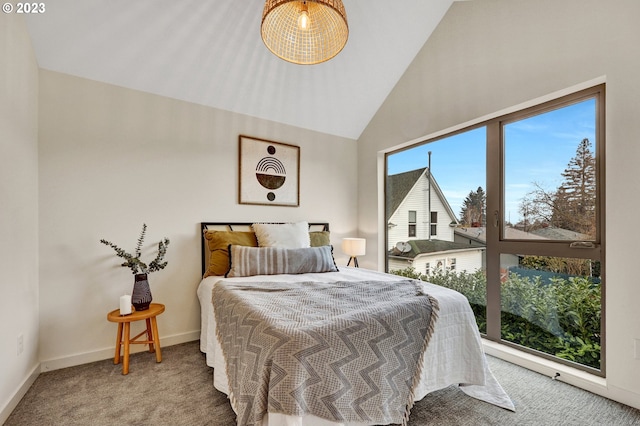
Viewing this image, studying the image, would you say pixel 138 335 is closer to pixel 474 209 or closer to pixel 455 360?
pixel 455 360

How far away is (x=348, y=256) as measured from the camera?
3893 mm

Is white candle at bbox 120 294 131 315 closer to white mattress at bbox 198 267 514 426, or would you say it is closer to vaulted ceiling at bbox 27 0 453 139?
white mattress at bbox 198 267 514 426

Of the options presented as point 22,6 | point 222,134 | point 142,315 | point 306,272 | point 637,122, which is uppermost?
point 22,6

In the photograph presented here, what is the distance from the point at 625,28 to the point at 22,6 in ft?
12.8

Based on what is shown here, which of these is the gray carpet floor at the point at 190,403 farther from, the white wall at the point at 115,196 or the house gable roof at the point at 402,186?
the house gable roof at the point at 402,186

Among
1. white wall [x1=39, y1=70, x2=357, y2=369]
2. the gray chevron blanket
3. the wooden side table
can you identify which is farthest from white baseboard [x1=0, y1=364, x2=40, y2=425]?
the gray chevron blanket

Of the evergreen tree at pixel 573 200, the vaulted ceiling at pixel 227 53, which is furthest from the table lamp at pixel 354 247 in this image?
the evergreen tree at pixel 573 200

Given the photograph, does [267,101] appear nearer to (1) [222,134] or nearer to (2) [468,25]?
(1) [222,134]

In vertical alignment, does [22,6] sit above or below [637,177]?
above

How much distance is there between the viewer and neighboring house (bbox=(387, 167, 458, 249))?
3100mm

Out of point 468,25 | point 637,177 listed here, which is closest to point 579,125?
point 637,177

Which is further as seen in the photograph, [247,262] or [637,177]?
[247,262]

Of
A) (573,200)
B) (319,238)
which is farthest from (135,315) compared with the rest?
(573,200)

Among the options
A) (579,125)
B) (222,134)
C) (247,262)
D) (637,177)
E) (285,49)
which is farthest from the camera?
(222,134)
